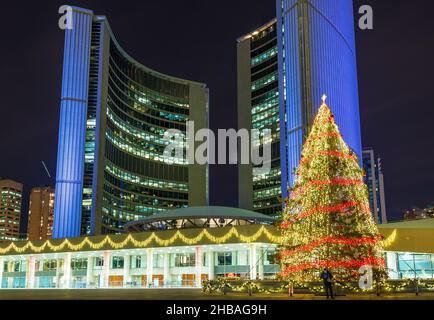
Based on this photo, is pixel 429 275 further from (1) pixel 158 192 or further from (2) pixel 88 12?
(1) pixel 158 192

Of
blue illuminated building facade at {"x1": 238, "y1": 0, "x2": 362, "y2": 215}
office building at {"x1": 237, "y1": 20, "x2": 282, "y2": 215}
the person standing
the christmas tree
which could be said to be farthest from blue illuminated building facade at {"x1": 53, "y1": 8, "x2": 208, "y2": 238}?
the person standing

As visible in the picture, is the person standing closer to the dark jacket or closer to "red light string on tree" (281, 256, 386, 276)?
the dark jacket

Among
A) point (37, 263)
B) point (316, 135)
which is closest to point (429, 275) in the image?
point (316, 135)

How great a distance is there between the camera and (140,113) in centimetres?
15088

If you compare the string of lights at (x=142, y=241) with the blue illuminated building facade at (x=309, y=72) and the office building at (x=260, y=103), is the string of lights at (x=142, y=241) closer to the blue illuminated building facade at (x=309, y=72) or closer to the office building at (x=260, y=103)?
the blue illuminated building facade at (x=309, y=72)

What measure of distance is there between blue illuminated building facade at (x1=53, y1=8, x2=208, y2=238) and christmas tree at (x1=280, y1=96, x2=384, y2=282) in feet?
296

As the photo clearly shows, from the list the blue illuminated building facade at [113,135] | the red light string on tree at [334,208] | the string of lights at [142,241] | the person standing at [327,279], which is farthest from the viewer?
the blue illuminated building facade at [113,135]

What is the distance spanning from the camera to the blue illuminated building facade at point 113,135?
117 m

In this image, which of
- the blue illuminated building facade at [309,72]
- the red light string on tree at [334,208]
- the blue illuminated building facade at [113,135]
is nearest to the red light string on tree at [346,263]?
the red light string on tree at [334,208]

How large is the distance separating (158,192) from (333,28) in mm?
72685

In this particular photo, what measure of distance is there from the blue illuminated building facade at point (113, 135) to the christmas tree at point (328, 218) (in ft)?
296

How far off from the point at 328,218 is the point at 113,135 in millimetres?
111281

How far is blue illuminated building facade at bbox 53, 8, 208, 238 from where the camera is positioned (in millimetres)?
116812

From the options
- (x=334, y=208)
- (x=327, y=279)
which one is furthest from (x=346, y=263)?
(x=334, y=208)
